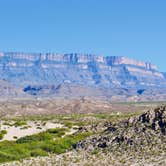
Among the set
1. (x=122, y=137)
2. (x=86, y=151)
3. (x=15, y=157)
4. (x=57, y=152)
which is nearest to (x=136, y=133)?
(x=122, y=137)

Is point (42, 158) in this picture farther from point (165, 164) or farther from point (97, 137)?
point (165, 164)

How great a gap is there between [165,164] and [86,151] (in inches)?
383

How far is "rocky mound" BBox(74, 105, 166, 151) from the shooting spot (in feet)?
127

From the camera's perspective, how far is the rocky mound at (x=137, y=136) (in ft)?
127

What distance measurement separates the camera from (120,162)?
115 feet

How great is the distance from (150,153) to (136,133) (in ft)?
16.3

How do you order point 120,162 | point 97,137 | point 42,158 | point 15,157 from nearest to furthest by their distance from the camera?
point 120,162 < point 42,158 < point 15,157 < point 97,137

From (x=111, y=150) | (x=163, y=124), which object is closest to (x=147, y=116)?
(x=163, y=124)

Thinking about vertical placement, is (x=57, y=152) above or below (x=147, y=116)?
below

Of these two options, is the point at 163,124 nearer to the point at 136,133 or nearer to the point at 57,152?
the point at 136,133

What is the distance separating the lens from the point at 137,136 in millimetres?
40312

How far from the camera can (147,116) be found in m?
44.2

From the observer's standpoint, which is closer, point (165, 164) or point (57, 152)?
point (165, 164)

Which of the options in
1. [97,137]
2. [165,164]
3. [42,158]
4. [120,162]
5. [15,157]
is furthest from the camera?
[97,137]
